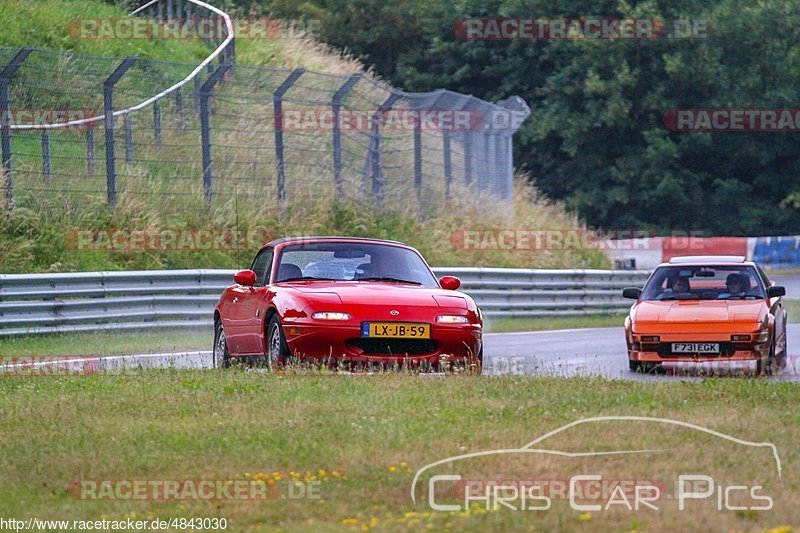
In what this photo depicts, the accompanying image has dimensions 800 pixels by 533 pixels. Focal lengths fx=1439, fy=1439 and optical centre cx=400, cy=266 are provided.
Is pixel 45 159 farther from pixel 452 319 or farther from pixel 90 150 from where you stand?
pixel 452 319

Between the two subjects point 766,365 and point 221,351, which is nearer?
point 221,351

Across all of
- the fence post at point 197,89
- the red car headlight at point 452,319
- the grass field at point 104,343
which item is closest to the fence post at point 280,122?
the fence post at point 197,89

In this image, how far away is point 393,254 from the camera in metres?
13.8

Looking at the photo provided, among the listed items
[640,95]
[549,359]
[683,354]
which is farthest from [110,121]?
[640,95]

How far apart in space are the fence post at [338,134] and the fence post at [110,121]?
4.15 m

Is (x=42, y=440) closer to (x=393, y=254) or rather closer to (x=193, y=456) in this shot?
(x=193, y=456)

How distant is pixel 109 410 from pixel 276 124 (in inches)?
594

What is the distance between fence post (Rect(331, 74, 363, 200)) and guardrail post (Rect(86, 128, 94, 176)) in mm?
4239

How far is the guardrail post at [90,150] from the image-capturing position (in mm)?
24609

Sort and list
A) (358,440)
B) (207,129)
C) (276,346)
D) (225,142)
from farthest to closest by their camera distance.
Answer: (225,142) → (207,129) → (276,346) → (358,440)

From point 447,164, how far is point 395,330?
1825cm

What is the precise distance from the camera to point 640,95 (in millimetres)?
45594

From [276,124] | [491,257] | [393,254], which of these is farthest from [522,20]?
[393,254]

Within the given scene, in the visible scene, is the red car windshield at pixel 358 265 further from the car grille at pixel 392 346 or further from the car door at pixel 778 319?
the car door at pixel 778 319
